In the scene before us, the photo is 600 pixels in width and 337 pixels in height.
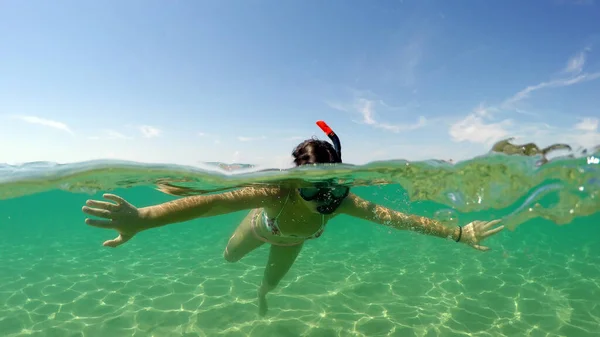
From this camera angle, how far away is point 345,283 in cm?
1033

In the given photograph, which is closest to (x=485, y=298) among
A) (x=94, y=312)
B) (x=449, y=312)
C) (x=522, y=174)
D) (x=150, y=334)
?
(x=449, y=312)

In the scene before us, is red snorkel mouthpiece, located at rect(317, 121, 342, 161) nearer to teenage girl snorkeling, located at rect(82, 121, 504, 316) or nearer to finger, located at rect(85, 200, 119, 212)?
teenage girl snorkeling, located at rect(82, 121, 504, 316)

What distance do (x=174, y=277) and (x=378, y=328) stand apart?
7.20 metres

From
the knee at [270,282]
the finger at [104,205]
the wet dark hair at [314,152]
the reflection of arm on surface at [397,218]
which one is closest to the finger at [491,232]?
the reflection of arm on surface at [397,218]

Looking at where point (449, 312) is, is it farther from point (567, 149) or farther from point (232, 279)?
point (232, 279)

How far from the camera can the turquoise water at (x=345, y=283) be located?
7445 millimetres

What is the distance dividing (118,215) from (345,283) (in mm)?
8325

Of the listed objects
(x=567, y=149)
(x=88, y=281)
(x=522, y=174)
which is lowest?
(x=88, y=281)

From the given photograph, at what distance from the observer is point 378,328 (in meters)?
7.29

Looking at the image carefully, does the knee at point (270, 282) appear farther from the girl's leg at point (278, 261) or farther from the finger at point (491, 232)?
the finger at point (491, 232)

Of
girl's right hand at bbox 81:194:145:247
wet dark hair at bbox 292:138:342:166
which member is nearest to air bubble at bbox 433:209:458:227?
wet dark hair at bbox 292:138:342:166

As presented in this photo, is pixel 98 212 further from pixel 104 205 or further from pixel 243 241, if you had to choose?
pixel 243 241

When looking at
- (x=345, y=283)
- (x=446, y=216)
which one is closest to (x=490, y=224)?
(x=446, y=216)

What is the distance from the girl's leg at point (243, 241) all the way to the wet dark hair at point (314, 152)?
1.44 metres
